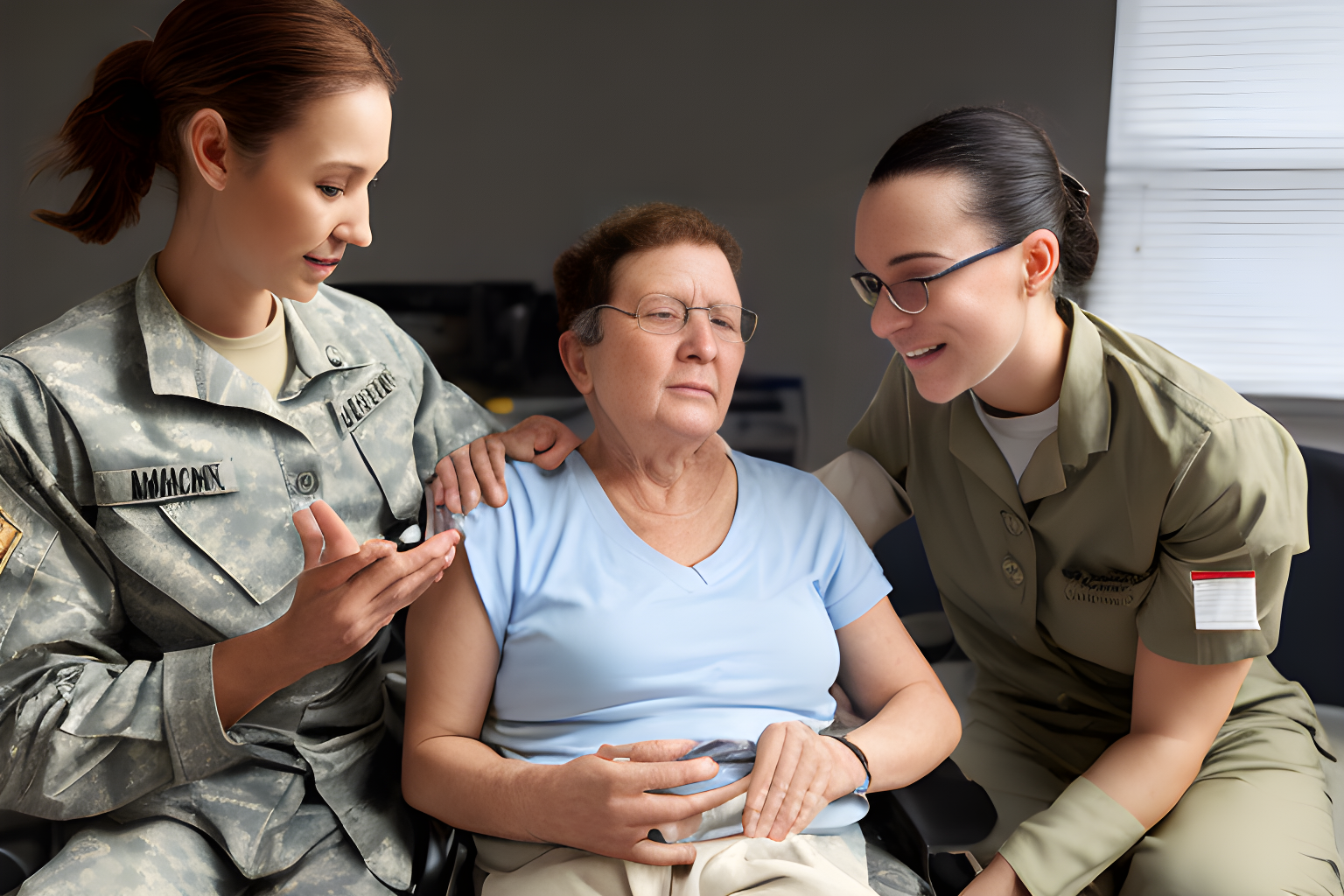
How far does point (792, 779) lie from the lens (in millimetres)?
1213

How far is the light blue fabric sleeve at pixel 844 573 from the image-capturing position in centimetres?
152

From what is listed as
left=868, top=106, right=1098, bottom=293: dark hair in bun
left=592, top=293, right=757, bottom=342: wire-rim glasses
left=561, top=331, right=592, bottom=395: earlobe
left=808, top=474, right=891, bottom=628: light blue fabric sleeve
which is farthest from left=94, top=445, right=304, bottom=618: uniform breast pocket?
left=868, top=106, right=1098, bottom=293: dark hair in bun

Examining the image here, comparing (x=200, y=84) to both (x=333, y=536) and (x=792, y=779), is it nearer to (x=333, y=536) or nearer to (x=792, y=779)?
(x=333, y=536)

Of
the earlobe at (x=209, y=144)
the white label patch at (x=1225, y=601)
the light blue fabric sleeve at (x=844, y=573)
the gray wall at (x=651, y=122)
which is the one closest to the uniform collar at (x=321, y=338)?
the earlobe at (x=209, y=144)

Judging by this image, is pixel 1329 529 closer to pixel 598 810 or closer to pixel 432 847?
pixel 598 810

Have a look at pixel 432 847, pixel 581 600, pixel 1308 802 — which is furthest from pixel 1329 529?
Result: pixel 432 847

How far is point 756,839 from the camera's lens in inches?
47.6

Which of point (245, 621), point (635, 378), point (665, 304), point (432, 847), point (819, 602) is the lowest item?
point (432, 847)

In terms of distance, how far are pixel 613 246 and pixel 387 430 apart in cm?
51

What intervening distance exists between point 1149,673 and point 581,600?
100cm

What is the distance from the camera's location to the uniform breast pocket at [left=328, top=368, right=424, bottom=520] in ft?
4.68

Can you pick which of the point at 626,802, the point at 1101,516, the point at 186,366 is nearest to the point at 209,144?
the point at 186,366

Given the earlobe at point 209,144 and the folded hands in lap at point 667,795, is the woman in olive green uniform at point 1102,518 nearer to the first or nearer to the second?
the folded hands in lap at point 667,795

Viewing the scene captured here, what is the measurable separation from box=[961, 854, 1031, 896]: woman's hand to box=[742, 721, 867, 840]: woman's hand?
327 mm
